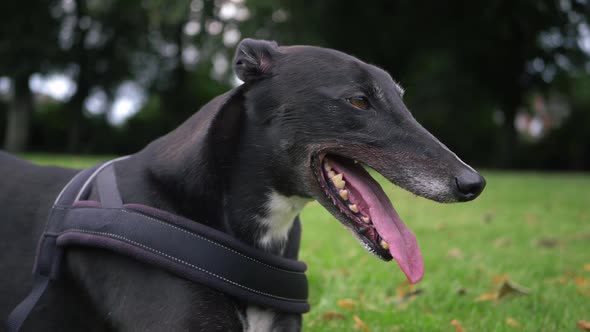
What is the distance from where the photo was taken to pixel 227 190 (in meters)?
2.44

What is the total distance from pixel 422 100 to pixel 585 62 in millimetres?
6992

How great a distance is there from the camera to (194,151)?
7.93 ft

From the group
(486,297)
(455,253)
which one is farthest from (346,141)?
(455,253)

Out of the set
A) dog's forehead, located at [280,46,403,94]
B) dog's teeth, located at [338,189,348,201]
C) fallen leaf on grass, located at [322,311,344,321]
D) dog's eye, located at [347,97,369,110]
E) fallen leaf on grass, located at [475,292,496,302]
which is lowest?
fallen leaf on grass, located at [475,292,496,302]

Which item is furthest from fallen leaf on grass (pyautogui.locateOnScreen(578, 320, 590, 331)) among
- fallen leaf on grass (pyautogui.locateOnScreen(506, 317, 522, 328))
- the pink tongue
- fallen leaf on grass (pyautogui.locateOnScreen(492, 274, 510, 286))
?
the pink tongue

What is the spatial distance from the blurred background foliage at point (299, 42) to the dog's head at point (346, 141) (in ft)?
49.2

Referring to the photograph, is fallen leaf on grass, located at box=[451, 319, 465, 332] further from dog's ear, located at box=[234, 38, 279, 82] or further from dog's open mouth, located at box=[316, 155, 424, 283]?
dog's ear, located at box=[234, 38, 279, 82]

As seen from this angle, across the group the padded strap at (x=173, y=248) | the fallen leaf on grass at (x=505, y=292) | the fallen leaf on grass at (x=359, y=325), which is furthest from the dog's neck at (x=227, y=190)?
the fallen leaf on grass at (x=505, y=292)

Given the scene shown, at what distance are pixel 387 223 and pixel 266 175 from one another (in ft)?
1.80

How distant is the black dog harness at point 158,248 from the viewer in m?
2.27

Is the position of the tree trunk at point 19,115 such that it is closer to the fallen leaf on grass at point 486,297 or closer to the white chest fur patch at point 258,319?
the fallen leaf on grass at point 486,297

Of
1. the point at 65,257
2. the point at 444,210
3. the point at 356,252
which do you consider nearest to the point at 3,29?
the point at 444,210

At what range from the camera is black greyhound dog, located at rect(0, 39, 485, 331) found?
2.32 m

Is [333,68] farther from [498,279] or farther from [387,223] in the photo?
[498,279]
